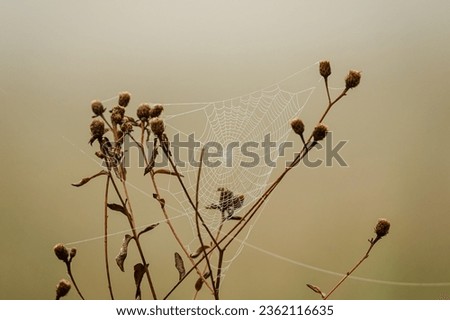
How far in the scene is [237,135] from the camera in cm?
93

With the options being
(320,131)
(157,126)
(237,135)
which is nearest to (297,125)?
(320,131)

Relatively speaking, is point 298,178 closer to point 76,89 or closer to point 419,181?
point 419,181

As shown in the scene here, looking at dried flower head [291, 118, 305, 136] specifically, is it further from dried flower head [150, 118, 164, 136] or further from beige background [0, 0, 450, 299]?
beige background [0, 0, 450, 299]

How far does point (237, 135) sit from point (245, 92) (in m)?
0.11

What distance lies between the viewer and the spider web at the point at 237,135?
86 cm

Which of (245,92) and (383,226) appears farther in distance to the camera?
(245,92)

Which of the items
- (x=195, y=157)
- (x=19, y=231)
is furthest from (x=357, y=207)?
(x=19, y=231)

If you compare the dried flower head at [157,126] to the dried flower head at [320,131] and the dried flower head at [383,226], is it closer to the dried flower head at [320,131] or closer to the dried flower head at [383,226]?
the dried flower head at [320,131]

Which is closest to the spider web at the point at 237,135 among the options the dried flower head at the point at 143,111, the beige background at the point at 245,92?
the beige background at the point at 245,92

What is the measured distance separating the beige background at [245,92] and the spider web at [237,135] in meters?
0.03

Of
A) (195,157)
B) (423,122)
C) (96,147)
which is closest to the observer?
(195,157)

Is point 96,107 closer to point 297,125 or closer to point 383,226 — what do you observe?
point 297,125
